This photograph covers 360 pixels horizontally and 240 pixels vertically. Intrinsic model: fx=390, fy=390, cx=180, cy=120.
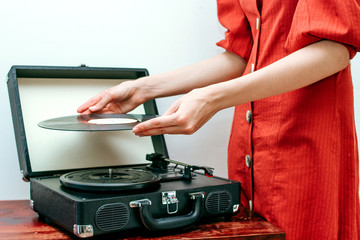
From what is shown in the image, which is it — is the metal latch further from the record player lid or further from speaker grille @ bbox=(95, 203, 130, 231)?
the record player lid

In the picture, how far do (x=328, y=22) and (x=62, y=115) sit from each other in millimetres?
855

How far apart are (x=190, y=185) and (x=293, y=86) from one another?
338 millimetres

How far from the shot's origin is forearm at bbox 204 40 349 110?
2.88ft

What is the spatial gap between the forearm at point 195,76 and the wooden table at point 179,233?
47 cm

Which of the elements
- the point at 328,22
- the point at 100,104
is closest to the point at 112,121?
the point at 100,104

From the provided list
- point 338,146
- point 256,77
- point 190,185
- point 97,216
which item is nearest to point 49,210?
point 97,216

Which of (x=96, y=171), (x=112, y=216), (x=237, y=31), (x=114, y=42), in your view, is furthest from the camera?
(x=114, y=42)

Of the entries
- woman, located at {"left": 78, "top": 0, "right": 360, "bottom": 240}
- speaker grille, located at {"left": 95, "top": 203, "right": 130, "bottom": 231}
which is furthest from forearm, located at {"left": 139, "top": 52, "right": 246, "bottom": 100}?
speaker grille, located at {"left": 95, "top": 203, "right": 130, "bottom": 231}

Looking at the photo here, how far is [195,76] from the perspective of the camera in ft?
4.19

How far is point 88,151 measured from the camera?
51.3 inches

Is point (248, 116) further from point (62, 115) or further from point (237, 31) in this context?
point (62, 115)

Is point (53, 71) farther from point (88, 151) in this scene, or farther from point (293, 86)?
point (293, 86)

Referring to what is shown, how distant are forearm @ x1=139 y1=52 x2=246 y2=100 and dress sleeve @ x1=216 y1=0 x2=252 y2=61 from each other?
0.05m

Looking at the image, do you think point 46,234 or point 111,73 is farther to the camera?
point 111,73
